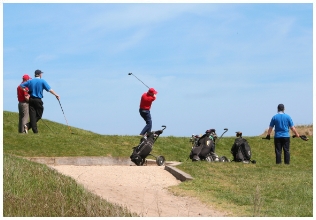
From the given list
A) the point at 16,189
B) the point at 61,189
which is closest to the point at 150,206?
the point at 61,189

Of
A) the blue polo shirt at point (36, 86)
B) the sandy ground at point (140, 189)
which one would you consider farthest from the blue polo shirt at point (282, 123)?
the blue polo shirt at point (36, 86)

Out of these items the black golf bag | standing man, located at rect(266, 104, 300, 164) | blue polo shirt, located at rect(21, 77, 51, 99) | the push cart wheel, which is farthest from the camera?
blue polo shirt, located at rect(21, 77, 51, 99)

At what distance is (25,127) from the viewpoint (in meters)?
24.2

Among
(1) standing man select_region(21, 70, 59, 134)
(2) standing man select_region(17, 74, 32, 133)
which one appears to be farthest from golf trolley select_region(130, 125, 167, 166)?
(2) standing man select_region(17, 74, 32, 133)

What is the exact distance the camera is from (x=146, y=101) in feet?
78.9

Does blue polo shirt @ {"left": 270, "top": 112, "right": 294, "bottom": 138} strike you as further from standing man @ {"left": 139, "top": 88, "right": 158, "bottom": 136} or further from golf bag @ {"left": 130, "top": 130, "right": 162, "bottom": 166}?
standing man @ {"left": 139, "top": 88, "right": 158, "bottom": 136}

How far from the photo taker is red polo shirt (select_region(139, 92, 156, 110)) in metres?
24.0

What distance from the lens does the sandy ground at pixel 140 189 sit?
11812 millimetres

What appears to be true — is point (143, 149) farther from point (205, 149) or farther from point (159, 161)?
point (205, 149)

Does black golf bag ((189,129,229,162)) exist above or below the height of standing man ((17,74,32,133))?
below

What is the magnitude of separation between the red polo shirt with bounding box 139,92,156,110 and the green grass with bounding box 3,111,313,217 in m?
1.43

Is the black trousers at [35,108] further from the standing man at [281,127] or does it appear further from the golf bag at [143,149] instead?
the standing man at [281,127]

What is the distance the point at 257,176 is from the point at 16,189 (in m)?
6.28

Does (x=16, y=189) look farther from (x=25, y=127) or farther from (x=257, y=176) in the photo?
(x=25, y=127)
